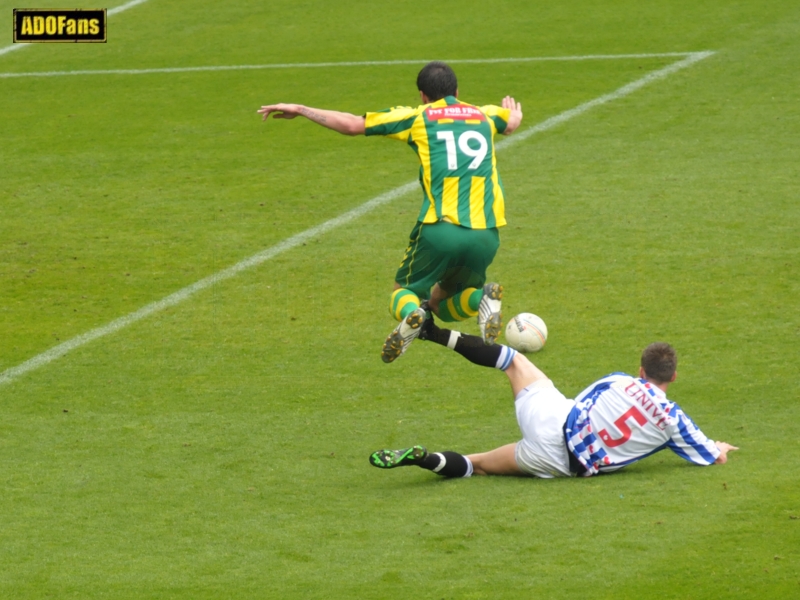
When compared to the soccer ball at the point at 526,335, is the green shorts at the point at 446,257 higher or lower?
higher

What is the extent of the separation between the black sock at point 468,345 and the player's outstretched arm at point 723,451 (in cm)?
148

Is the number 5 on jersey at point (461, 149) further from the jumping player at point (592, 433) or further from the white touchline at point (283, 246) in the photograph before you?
the white touchline at point (283, 246)

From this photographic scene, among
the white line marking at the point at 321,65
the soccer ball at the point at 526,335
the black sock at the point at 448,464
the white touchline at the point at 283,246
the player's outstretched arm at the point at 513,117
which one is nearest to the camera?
the black sock at the point at 448,464

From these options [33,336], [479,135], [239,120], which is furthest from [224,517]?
[239,120]

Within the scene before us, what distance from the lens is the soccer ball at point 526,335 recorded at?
412 inches

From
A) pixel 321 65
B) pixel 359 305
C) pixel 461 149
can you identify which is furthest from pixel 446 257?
pixel 321 65

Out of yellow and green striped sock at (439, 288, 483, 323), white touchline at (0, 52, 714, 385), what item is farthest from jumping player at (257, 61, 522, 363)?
white touchline at (0, 52, 714, 385)

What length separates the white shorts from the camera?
7.70 meters

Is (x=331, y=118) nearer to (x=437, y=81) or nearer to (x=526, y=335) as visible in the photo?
(x=437, y=81)

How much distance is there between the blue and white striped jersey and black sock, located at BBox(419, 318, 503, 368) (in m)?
0.77

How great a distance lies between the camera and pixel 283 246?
44.0 feet

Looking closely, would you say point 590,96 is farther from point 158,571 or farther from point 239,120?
point 158,571

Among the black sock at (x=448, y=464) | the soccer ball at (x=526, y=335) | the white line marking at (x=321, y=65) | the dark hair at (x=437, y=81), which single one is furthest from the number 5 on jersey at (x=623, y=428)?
the white line marking at (x=321, y=65)

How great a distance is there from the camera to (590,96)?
1755 centimetres
